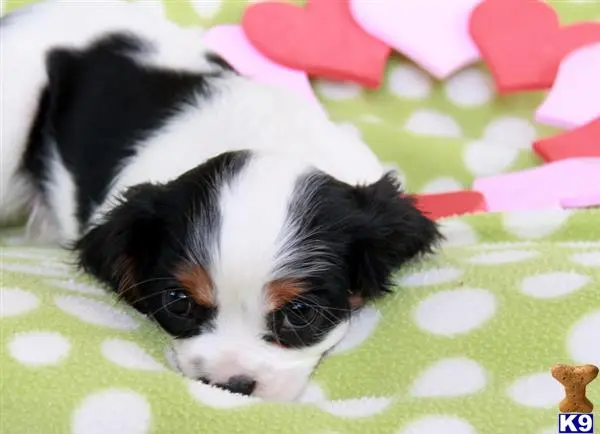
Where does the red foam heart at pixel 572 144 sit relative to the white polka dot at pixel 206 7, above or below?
below

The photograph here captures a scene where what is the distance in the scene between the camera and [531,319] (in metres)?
1.75

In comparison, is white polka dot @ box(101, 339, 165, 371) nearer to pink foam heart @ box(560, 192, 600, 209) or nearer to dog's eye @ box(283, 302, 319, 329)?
dog's eye @ box(283, 302, 319, 329)

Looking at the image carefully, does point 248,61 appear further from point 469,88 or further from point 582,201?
point 582,201

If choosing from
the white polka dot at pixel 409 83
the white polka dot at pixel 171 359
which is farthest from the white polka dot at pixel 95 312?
the white polka dot at pixel 409 83

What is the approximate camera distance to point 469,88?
3150 mm

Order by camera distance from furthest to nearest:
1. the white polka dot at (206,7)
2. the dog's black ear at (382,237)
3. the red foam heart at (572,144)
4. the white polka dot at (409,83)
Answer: the white polka dot at (206,7) → the white polka dot at (409,83) → the red foam heart at (572,144) → the dog's black ear at (382,237)

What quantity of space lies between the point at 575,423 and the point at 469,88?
183cm

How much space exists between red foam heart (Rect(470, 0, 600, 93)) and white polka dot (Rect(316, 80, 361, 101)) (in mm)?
451

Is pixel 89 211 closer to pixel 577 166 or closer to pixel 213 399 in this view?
pixel 213 399

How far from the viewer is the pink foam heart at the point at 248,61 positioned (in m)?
3.03

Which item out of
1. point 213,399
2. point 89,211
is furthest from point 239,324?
point 89,211

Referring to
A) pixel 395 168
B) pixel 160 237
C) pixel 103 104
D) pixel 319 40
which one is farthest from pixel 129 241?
pixel 319 40

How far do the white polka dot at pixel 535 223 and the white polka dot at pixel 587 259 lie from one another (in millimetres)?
286

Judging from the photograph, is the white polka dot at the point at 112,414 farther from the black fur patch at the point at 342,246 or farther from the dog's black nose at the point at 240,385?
the black fur patch at the point at 342,246
